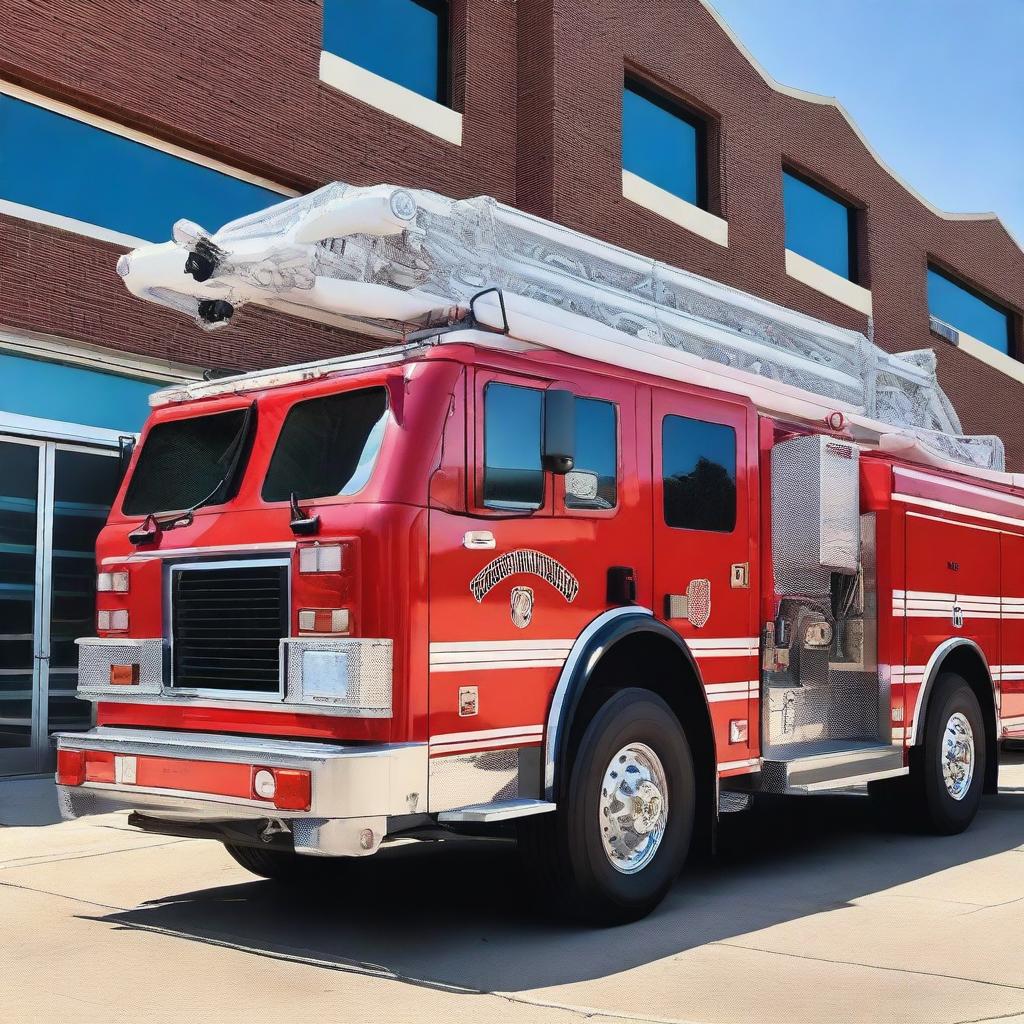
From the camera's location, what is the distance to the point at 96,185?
1255 centimetres

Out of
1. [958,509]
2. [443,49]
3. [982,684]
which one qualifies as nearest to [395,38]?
[443,49]

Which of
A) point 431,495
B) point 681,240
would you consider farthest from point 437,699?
point 681,240

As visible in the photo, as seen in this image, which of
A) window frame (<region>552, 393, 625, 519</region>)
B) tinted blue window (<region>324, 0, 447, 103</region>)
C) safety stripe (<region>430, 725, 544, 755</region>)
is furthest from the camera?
tinted blue window (<region>324, 0, 447, 103</region>)

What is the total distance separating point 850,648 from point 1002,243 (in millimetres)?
24727

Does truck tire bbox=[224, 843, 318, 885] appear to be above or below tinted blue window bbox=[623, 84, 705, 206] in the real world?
below

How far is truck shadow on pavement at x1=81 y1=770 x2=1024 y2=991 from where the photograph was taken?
5637mm

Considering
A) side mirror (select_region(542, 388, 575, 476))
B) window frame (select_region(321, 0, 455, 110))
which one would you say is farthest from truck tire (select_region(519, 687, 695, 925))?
window frame (select_region(321, 0, 455, 110))

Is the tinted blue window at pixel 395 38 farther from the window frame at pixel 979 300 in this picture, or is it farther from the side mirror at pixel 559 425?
the window frame at pixel 979 300

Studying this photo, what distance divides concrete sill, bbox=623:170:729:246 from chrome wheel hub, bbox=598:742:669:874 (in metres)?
13.5

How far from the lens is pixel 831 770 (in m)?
7.57

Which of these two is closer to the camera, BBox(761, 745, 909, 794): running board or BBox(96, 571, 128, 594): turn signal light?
BBox(96, 571, 128, 594): turn signal light

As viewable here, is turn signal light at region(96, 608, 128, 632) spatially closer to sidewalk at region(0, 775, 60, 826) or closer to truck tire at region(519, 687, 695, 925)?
truck tire at region(519, 687, 695, 925)

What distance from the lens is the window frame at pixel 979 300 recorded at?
27547 millimetres

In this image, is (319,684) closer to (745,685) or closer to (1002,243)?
(745,685)
